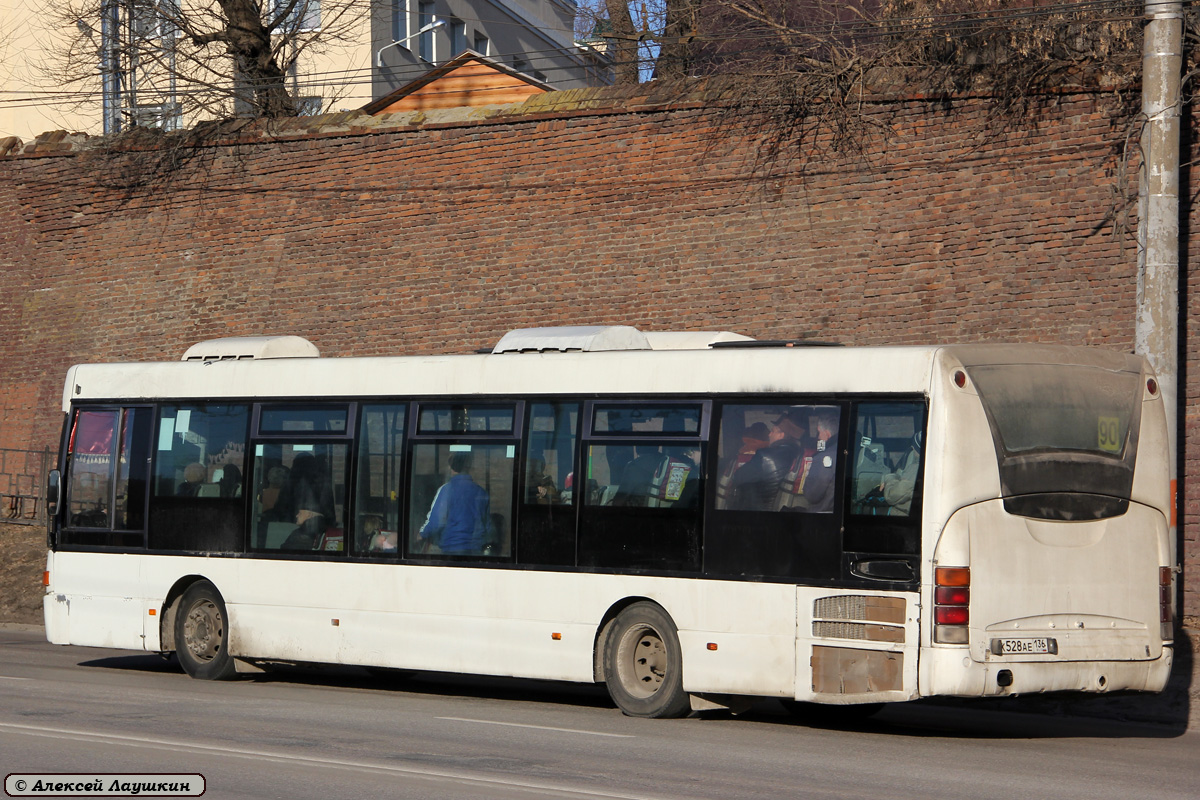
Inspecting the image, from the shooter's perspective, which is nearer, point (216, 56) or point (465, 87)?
point (216, 56)

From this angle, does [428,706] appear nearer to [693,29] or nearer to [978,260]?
[978,260]

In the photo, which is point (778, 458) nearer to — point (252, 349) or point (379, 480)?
point (379, 480)

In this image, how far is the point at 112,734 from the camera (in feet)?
30.1

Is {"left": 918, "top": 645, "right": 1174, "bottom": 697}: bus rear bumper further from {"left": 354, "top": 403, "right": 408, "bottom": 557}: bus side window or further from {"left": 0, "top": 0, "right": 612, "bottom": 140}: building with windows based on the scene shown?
{"left": 0, "top": 0, "right": 612, "bottom": 140}: building with windows

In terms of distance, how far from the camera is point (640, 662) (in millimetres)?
10992

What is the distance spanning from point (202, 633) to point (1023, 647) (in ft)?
24.0

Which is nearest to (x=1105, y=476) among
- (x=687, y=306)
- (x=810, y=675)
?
(x=810, y=675)

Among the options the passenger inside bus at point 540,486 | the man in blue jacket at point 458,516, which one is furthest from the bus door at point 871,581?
the man in blue jacket at point 458,516

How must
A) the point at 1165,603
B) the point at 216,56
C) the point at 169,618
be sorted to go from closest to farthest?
the point at 1165,603, the point at 169,618, the point at 216,56

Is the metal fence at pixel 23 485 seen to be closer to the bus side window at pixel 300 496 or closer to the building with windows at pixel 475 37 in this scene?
the bus side window at pixel 300 496

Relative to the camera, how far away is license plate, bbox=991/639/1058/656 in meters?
9.44

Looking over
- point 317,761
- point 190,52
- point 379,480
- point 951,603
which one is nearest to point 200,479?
point 379,480

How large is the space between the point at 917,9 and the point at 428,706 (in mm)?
11244

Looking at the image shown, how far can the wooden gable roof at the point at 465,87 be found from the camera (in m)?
28.6
